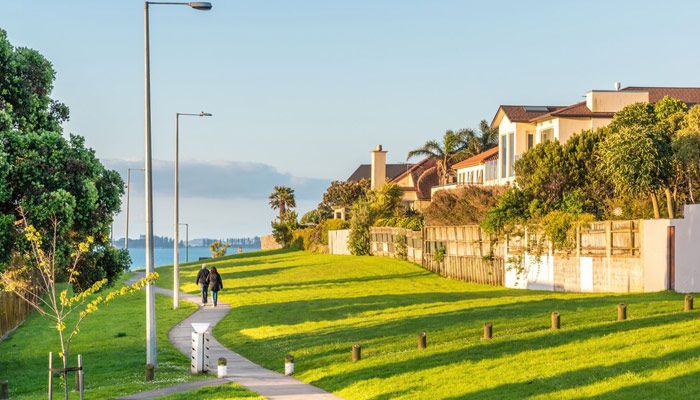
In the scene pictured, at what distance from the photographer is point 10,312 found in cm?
3741

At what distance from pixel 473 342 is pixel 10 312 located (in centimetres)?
2157

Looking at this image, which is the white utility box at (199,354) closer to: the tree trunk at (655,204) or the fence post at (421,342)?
the fence post at (421,342)

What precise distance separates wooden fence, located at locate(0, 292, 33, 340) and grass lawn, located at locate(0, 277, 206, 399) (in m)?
0.36

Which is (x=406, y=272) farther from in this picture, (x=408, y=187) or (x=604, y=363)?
(x=408, y=187)

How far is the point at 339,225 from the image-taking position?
283 feet

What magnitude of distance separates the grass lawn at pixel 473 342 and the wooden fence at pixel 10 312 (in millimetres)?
8199

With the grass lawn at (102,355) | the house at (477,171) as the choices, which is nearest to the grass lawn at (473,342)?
the grass lawn at (102,355)

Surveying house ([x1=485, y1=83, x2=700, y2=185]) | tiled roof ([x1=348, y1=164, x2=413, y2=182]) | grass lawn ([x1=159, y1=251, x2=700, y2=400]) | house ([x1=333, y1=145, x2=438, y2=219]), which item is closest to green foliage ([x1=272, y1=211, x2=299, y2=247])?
house ([x1=333, y1=145, x2=438, y2=219])

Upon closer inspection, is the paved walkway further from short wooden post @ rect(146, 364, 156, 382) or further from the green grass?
short wooden post @ rect(146, 364, 156, 382)

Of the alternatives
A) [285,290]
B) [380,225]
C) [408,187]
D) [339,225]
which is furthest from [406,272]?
[408,187]

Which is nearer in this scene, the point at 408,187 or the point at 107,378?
the point at 107,378

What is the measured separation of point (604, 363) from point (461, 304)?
1730cm

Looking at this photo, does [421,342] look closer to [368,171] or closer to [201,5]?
[201,5]

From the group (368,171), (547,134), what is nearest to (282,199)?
(368,171)
